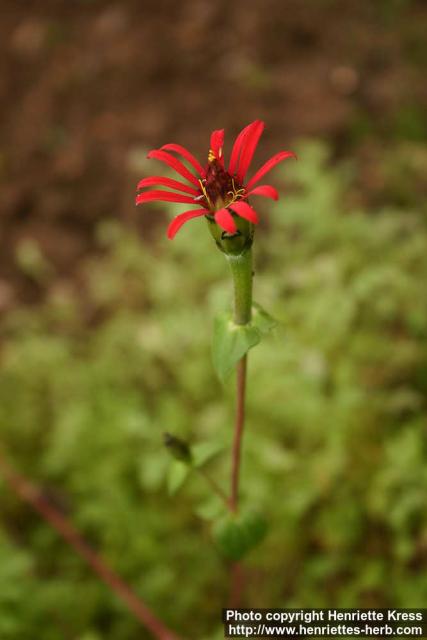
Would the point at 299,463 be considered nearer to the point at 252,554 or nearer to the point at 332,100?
the point at 252,554

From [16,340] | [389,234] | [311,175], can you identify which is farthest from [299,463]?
[16,340]

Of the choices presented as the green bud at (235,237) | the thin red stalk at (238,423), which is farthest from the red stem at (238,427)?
the green bud at (235,237)

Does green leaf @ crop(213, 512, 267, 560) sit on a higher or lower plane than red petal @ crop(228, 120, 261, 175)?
lower

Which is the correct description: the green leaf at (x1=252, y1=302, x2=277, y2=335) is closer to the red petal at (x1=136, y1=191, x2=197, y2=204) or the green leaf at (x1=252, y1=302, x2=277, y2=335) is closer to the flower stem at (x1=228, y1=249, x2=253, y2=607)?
the flower stem at (x1=228, y1=249, x2=253, y2=607)

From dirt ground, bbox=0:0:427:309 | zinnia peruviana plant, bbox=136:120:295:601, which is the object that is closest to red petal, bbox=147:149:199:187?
zinnia peruviana plant, bbox=136:120:295:601

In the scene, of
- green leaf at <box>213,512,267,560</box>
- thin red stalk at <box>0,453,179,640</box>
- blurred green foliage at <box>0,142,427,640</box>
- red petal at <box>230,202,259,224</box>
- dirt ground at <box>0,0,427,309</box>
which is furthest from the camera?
dirt ground at <box>0,0,427,309</box>

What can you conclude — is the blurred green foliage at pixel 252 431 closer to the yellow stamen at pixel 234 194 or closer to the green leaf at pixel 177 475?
the green leaf at pixel 177 475

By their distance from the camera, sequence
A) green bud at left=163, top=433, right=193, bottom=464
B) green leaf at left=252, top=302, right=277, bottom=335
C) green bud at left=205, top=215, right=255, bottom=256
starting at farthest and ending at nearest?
green bud at left=163, top=433, right=193, bottom=464
green leaf at left=252, top=302, right=277, bottom=335
green bud at left=205, top=215, right=255, bottom=256
